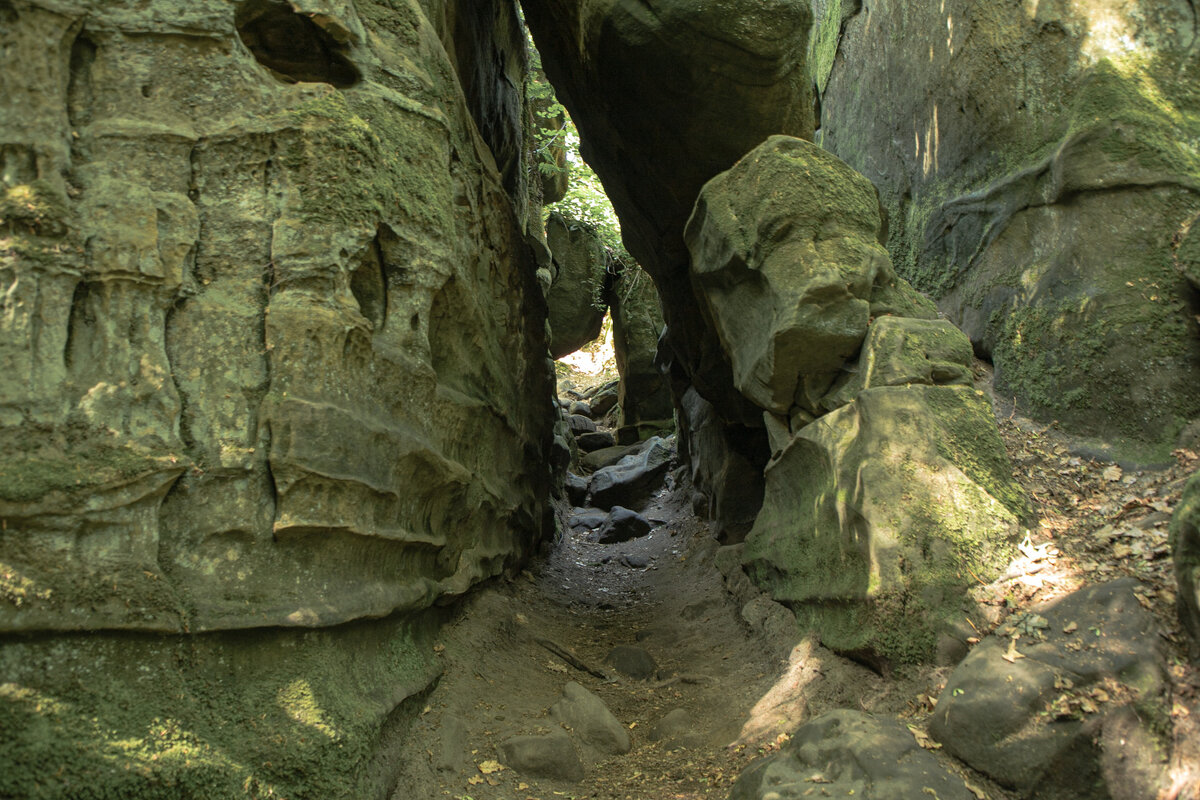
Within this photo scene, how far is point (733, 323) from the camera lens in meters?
7.07

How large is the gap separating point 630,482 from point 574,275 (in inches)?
232

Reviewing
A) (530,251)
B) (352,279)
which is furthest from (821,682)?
(530,251)

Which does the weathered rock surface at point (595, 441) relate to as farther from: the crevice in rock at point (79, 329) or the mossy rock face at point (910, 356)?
the crevice in rock at point (79, 329)

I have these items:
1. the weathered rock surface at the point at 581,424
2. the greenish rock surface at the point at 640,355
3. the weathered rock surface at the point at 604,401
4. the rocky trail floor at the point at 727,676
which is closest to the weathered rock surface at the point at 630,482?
the greenish rock surface at the point at 640,355

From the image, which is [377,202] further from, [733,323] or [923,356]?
[923,356]

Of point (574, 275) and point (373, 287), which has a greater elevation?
point (574, 275)

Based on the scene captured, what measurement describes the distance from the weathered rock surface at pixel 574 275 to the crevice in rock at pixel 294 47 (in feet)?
41.8

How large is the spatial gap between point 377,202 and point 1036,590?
4629mm

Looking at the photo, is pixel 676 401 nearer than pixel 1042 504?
No

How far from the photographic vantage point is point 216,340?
4070 millimetres

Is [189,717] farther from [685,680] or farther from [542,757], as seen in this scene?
[685,680]

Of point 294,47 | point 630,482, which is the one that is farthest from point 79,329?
point 630,482

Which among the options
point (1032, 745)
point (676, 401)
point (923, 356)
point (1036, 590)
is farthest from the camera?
point (676, 401)

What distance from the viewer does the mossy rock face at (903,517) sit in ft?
14.6
